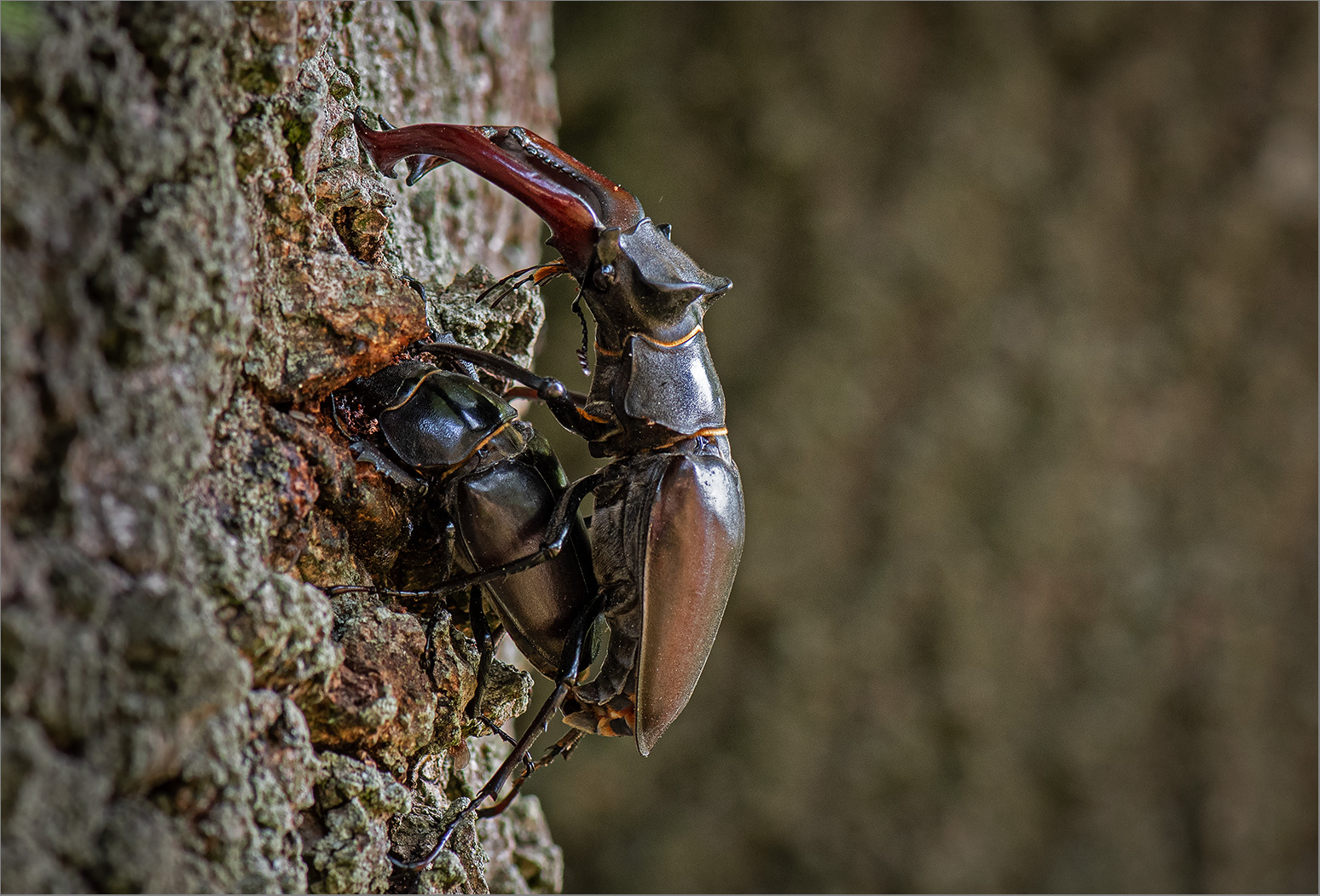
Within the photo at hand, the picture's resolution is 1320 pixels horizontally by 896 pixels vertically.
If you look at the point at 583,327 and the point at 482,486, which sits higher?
the point at 583,327

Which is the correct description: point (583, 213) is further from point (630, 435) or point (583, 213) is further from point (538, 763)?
point (538, 763)

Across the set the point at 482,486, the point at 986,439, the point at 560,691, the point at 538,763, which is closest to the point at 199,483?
the point at 482,486

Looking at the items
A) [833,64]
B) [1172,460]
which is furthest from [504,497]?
[1172,460]

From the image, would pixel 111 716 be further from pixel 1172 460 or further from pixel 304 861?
pixel 1172 460

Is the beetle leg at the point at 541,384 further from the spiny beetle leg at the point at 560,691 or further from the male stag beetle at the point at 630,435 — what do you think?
the spiny beetle leg at the point at 560,691

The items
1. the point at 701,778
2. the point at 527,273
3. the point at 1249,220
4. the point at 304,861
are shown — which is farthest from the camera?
the point at 1249,220

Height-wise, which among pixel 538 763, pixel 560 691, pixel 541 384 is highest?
pixel 541 384

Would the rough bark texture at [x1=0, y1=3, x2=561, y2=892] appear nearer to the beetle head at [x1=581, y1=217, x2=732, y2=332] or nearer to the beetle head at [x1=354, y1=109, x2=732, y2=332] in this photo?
the beetle head at [x1=354, y1=109, x2=732, y2=332]
